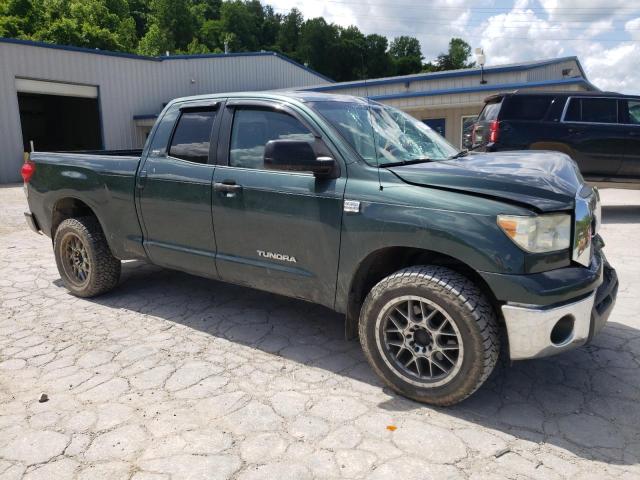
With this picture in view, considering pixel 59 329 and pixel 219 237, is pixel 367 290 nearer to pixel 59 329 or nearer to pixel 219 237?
pixel 219 237

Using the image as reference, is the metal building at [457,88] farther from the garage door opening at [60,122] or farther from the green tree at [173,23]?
the green tree at [173,23]

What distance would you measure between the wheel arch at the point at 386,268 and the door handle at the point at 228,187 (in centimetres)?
109

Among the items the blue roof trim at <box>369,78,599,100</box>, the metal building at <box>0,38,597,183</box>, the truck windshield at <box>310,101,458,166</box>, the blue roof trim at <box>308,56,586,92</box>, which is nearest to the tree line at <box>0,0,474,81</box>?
the metal building at <box>0,38,597,183</box>

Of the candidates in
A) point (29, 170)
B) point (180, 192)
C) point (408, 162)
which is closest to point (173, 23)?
point (29, 170)

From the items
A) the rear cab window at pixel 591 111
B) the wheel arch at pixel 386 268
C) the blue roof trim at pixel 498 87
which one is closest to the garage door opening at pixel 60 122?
the blue roof trim at pixel 498 87

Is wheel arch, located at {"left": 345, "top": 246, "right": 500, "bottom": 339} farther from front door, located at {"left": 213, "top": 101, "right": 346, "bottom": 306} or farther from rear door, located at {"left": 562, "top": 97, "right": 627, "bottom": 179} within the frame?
rear door, located at {"left": 562, "top": 97, "right": 627, "bottom": 179}

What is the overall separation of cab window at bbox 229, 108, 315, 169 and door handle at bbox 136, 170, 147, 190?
891mm

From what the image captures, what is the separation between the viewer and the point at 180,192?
407cm

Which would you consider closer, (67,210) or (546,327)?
(546,327)

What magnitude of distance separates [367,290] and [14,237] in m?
7.03

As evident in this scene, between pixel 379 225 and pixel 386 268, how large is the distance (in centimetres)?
44

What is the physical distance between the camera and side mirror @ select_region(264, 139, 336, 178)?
128 inches

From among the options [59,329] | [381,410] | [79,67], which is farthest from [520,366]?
[79,67]

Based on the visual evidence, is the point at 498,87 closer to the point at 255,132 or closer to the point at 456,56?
the point at 255,132
